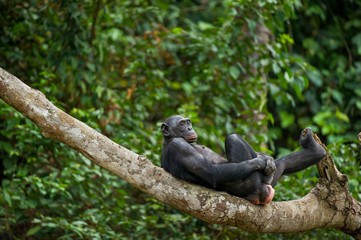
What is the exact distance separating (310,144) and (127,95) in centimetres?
424

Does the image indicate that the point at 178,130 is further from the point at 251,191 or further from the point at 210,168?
the point at 251,191

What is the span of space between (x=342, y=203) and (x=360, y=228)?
336mm

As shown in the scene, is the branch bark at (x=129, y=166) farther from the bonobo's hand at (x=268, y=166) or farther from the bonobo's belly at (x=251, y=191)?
the bonobo's hand at (x=268, y=166)

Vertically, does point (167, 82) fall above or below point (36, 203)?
above

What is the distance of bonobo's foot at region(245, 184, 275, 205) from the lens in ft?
19.3

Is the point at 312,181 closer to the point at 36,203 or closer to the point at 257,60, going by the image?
the point at 257,60

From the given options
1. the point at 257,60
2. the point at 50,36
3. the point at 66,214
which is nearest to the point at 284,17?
the point at 257,60

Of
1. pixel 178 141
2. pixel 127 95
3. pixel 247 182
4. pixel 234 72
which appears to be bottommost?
pixel 127 95

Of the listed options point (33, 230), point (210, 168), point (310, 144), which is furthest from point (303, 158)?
point (33, 230)

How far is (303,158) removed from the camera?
645 centimetres

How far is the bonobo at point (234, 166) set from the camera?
5.87 metres

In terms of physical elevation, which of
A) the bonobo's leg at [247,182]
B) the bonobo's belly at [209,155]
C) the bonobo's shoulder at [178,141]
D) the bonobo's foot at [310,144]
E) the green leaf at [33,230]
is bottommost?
the green leaf at [33,230]

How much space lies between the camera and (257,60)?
→ 10.1 m

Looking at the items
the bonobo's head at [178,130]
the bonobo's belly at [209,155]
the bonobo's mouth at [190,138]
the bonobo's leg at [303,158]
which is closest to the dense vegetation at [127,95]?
the bonobo's leg at [303,158]
